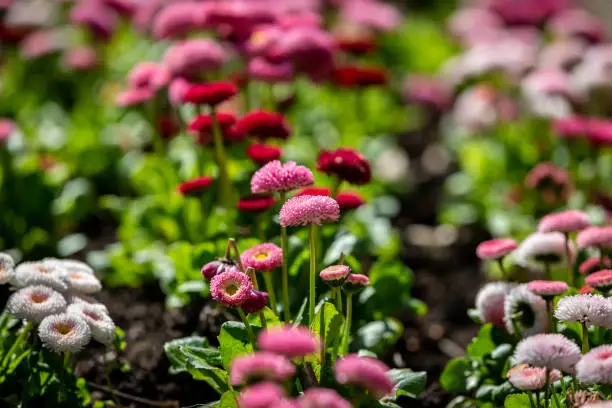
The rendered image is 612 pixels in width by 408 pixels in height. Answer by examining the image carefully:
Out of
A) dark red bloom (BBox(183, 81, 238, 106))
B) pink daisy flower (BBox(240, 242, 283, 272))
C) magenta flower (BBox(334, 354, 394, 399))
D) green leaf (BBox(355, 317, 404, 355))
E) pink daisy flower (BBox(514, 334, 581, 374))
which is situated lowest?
green leaf (BBox(355, 317, 404, 355))

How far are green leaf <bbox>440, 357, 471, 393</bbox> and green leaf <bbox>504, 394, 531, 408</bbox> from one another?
40cm

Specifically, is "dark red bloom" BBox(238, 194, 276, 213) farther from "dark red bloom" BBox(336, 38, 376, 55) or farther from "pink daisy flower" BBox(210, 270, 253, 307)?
"dark red bloom" BBox(336, 38, 376, 55)

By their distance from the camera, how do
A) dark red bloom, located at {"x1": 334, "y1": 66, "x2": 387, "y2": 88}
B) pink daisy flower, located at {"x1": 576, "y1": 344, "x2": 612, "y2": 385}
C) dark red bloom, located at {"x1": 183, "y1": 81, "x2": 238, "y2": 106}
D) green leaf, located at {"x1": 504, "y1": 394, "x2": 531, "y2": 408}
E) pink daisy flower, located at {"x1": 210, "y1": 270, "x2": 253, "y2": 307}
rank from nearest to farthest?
pink daisy flower, located at {"x1": 576, "y1": 344, "x2": 612, "y2": 385}
pink daisy flower, located at {"x1": 210, "y1": 270, "x2": 253, "y2": 307}
green leaf, located at {"x1": 504, "y1": 394, "x2": 531, "y2": 408}
dark red bloom, located at {"x1": 183, "y1": 81, "x2": 238, "y2": 106}
dark red bloom, located at {"x1": 334, "y1": 66, "x2": 387, "y2": 88}

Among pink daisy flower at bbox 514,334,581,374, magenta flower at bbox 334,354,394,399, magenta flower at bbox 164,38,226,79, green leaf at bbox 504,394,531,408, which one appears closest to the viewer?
magenta flower at bbox 334,354,394,399

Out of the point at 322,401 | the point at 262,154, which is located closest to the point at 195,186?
the point at 262,154

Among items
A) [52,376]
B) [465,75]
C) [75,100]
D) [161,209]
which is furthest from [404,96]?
[52,376]

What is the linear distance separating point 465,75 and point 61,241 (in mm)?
2521

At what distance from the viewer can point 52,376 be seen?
102 inches

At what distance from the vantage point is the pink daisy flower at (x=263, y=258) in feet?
7.78

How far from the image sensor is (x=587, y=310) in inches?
86.4

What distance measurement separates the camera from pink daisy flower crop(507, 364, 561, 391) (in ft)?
6.91

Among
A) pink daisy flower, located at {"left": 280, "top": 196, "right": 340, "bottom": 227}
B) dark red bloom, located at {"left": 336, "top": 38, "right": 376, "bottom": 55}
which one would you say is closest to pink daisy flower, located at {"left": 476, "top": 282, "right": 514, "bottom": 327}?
pink daisy flower, located at {"left": 280, "top": 196, "right": 340, "bottom": 227}

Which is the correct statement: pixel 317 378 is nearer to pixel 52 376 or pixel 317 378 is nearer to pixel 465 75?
pixel 52 376

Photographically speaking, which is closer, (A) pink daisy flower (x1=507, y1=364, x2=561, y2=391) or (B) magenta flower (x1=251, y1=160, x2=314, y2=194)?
(A) pink daisy flower (x1=507, y1=364, x2=561, y2=391)
